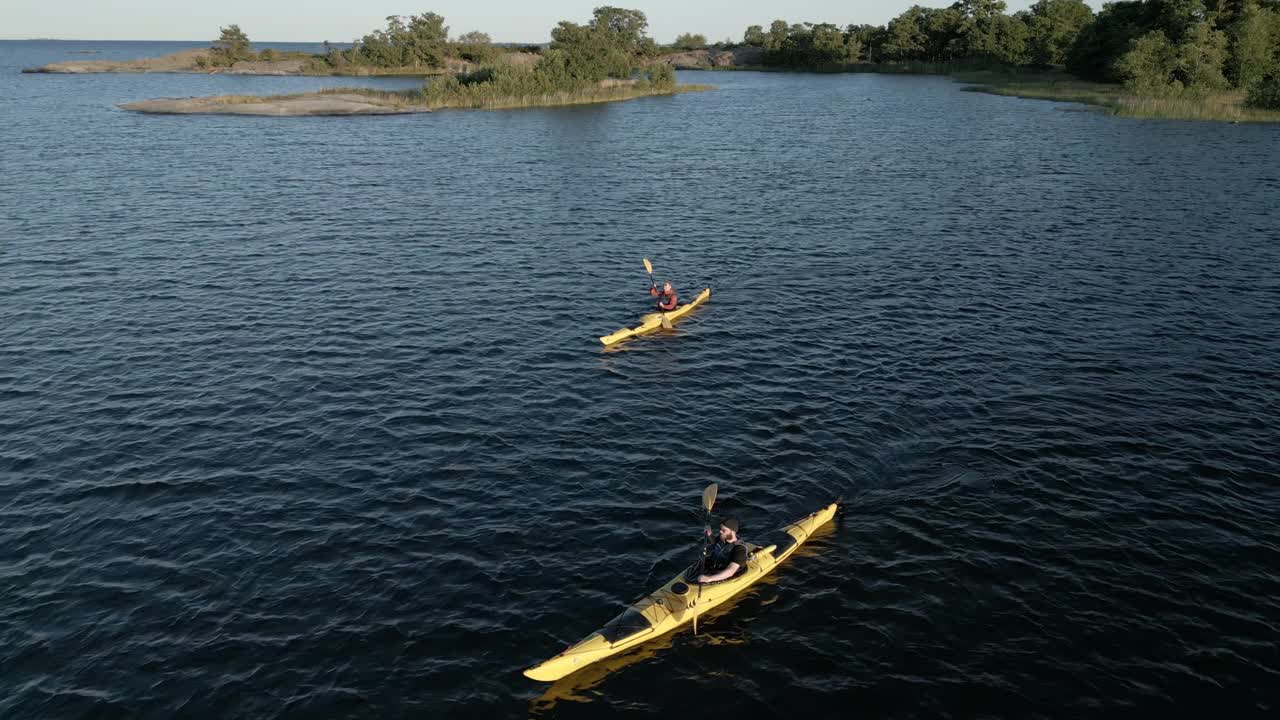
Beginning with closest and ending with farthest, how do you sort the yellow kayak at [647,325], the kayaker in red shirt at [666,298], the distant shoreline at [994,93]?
the yellow kayak at [647,325] → the kayaker in red shirt at [666,298] → the distant shoreline at [994,93]

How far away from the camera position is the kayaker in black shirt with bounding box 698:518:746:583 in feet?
68.1

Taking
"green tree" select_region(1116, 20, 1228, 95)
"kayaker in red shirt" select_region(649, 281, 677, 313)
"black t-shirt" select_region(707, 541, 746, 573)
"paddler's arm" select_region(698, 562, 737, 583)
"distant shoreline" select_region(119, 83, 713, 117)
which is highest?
"green tree" select_region(1116, 20, 1228, 95)

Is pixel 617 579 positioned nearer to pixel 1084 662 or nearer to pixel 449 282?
pixel 1084 662

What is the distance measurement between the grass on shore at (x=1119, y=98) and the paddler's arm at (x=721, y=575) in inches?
3955

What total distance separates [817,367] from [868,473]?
8.40 m

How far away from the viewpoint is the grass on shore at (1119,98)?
94.9 metres

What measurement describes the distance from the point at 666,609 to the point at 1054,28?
168 m

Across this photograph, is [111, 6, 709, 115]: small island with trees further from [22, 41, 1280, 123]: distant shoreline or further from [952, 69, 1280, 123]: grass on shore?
[952, 69, 1280, 123]: grass on shore

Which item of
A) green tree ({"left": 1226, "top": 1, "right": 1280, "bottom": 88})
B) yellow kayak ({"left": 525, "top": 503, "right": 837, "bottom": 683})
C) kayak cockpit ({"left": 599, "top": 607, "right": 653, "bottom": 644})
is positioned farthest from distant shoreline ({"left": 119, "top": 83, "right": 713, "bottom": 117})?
Answer: kayak cockpit ({"left": 599, "top": 607, "right": 653, "bottom": 644})

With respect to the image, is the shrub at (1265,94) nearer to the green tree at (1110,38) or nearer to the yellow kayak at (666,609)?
the green tree at (1110,38)

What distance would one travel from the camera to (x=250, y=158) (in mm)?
80000

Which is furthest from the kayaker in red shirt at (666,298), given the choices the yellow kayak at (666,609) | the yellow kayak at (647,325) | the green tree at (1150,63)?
the green tree at (1150,63)

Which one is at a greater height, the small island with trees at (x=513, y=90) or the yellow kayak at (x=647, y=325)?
the small island with trees at (x=513, y=90)

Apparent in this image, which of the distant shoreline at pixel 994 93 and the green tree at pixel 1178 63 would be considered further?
the green tree at pixel 1178 63
